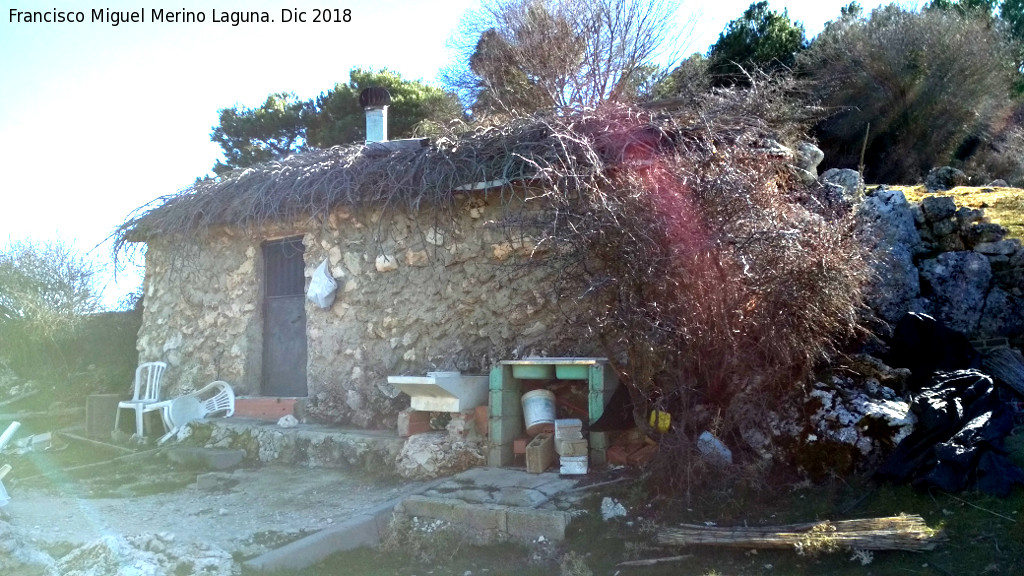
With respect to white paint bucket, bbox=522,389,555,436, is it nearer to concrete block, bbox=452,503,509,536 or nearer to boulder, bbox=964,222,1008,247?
concrete block, bbox=452,503,509,536

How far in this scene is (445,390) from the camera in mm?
6344

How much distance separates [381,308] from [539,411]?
7.46ft

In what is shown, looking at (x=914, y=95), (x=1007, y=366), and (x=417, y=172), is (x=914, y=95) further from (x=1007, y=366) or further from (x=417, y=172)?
(x=417, y=172)

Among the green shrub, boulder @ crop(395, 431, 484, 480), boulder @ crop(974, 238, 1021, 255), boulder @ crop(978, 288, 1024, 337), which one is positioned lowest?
boulder @ crop(395, 431, 484, 480)

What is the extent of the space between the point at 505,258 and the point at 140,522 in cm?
348

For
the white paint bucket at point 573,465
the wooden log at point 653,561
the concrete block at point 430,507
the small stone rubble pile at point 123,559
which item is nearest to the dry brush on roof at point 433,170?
the white paint bucket at point 573,465

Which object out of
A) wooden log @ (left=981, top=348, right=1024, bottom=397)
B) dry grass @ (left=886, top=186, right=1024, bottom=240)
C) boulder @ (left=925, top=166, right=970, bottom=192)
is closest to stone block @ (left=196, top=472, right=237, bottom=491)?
wooden log @ (left=981, top=348, right=1024, bottom=397)

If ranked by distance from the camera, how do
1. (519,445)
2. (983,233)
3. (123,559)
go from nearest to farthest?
(123,559) → (519,445) → (983,233)

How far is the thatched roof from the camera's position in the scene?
6.32 metres

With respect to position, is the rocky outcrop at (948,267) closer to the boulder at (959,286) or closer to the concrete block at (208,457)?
the boulder at (959,286)

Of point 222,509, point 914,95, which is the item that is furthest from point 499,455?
point 914,95

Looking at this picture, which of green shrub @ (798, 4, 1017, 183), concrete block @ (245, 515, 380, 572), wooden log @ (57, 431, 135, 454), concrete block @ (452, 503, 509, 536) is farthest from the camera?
green shrub @ (798, 4, 1017, 183)

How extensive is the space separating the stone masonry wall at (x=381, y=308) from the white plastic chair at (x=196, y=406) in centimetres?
16

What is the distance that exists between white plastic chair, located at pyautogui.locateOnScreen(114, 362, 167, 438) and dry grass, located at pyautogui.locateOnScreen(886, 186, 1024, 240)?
8375mm
